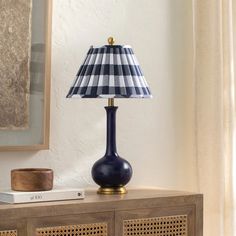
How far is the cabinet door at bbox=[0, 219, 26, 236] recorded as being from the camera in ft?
7.45

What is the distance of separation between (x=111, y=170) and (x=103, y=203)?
0.73 ft

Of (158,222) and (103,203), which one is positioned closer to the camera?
(103,203)

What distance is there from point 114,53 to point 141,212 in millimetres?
588

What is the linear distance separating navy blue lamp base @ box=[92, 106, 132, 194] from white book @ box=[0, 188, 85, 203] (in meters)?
0.18

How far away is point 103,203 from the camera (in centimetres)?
247

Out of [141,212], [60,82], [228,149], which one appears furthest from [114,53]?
[228,149]

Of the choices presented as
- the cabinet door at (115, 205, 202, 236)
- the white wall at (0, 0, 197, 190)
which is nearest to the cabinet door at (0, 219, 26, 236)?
the cabinet door at (115, 205, 202, 236)

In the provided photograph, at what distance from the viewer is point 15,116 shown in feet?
9.00

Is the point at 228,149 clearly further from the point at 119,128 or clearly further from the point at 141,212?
the point at 141,212

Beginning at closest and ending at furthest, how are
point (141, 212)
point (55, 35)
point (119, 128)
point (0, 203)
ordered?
1. point (0, 203)
2. point (141, 212)
3. point (55, 35)
4. point (119, 128)

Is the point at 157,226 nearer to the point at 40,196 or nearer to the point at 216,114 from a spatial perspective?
the point at 40,196

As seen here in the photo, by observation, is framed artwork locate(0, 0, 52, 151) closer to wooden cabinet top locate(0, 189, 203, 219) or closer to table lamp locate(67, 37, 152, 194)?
table lamp locate(67, 37, 152, 194)

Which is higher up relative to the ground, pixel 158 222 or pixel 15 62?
pixel 15 62

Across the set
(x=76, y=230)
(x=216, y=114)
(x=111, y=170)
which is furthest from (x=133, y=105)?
(x=76, y=230)
